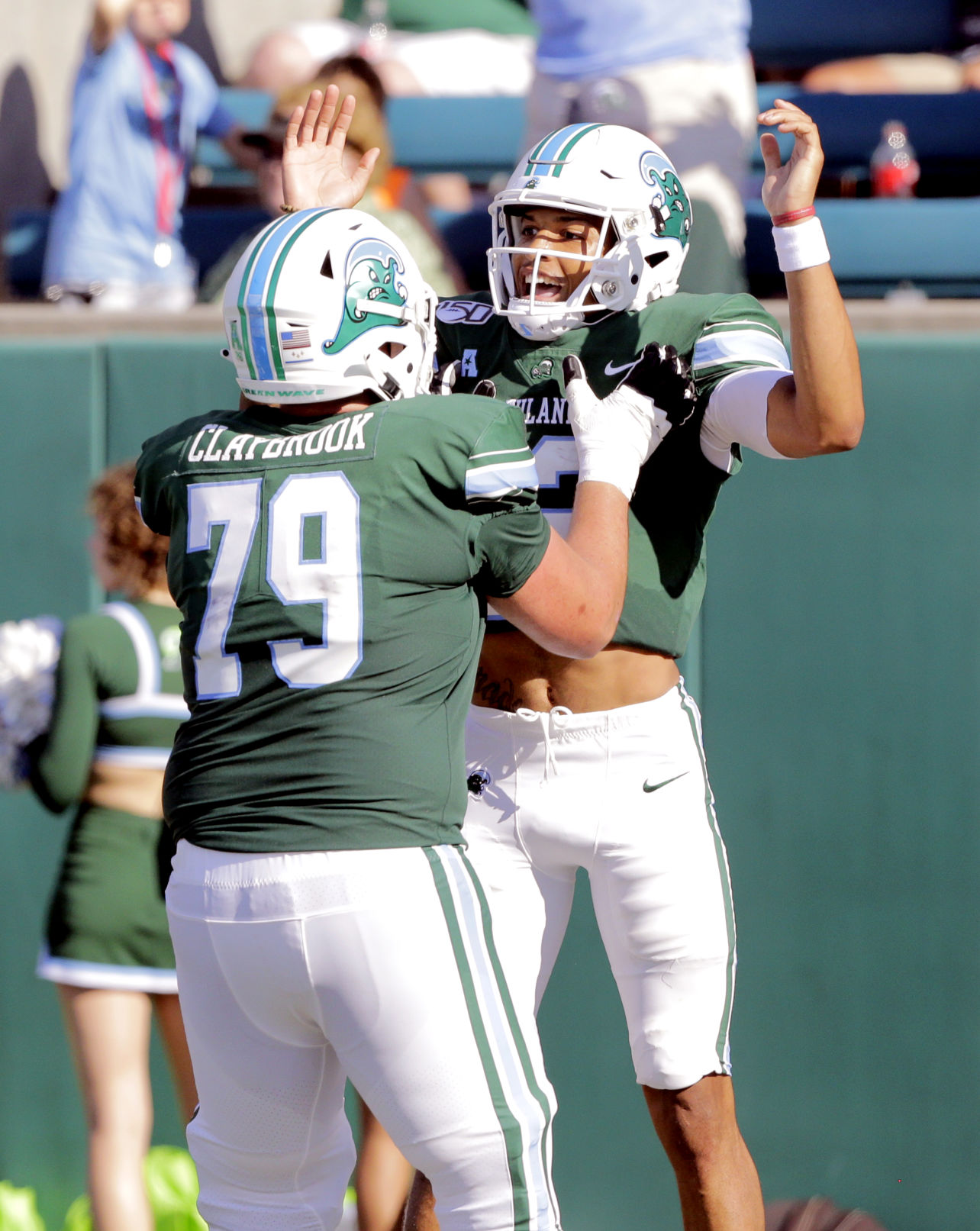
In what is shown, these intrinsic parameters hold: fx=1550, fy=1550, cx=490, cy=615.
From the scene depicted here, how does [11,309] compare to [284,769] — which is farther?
[11,309]

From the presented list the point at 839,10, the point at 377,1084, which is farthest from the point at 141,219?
the point at 377,1084

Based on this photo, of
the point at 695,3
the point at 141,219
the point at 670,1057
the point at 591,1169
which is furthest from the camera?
the point at 141,219

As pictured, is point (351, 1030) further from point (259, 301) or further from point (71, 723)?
point (71, 723)

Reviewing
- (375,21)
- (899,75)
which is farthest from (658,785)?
(375,21)

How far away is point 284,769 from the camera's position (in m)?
2.09

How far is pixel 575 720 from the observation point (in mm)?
2676

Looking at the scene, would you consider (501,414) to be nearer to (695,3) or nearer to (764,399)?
(764,399)

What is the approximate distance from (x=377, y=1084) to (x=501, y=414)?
935 millimetres

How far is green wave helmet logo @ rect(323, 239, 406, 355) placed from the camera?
87.3 inches

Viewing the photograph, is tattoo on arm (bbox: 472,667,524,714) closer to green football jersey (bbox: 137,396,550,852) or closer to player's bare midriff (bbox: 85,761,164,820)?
green football jersey (bbox: 137,396,550,852)

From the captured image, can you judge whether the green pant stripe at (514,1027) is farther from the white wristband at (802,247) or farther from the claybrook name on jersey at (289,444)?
the white wristband at (802,247)

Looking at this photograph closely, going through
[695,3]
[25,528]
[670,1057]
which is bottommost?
[670,1057]

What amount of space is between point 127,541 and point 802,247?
5.57ft

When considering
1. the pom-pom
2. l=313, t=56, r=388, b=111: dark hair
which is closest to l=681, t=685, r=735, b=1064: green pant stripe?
the pom-pom
